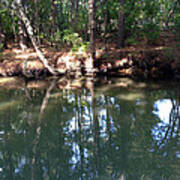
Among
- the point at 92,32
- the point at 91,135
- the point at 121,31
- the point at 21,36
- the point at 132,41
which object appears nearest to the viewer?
the point at 91,135

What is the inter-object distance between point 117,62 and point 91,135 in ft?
22.9

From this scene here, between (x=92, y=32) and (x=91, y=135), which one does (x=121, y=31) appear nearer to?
(x=92, y=32)

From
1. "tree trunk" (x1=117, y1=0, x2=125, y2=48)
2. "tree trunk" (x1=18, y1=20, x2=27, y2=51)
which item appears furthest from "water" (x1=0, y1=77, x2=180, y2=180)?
"tree trunk" (x1=18, y1=20, x2=27, y2=51)

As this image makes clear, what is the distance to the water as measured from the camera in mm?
4605

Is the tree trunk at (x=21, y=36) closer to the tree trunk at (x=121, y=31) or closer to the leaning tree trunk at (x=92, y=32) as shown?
the leaning tree trunk at (x=92, y=32)

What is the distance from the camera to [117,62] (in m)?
12.4

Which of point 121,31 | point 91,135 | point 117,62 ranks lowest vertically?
point 117,62

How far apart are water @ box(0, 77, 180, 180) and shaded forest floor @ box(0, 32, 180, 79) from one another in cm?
281

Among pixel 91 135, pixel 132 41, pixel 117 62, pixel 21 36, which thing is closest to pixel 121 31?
pixel 132 41

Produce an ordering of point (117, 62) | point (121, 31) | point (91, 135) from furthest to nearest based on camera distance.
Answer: point (121, 31), point (117, 62), point (91, 135)

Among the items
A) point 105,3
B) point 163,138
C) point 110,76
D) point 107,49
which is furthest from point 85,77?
point 163,138

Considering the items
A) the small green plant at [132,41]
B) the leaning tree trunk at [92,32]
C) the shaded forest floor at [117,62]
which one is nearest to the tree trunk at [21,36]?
the shaded forest floor at [117,62]

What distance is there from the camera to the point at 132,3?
42.7 ft

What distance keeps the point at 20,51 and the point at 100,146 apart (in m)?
10.8
